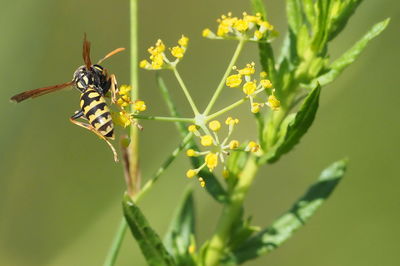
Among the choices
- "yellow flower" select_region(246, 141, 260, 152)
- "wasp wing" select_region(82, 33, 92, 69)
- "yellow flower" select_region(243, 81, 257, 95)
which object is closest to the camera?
"yellow flower" select_region(246, 141, 260, 152)

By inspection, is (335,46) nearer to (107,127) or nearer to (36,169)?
(107,127)

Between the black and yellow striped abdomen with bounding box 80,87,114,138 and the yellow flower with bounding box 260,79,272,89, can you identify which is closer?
the yellow flower with bounding box 260,79,272,89

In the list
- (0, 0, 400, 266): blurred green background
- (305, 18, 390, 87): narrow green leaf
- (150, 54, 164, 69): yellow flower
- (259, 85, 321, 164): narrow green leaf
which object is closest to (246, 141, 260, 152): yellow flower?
(259, 85, 321, 164): narrow green leaf

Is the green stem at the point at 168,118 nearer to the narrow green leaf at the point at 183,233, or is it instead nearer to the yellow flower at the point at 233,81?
the yellow flower at the point at 233,81

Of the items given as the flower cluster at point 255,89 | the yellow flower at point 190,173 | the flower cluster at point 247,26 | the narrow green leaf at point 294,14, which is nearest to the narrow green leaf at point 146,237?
the yellow flower at point 190,173

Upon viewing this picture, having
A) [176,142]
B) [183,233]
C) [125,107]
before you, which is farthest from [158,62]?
[176,142]

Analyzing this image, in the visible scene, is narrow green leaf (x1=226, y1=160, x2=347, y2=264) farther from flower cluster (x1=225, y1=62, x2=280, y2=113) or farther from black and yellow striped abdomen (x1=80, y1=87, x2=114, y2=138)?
black and yellow striped abdomen (x1=80, y1=87, x2=114, y2=138)
